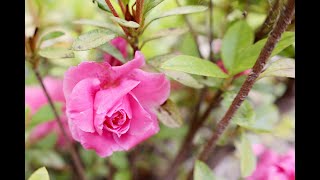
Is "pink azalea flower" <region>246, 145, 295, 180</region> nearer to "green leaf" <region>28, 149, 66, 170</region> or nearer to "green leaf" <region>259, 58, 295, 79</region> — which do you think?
"green leaf" <region>259, 58, 295, 79</region>

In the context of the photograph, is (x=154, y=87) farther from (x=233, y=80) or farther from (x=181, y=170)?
(x=181, y=170)

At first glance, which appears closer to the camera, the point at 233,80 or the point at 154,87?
the point at 154,87

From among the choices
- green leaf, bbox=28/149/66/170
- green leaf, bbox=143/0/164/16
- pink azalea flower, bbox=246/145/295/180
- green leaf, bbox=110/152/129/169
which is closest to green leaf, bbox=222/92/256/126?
pink azalea flower, bbox=246/145/295/180

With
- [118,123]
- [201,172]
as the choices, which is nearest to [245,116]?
[201,172]

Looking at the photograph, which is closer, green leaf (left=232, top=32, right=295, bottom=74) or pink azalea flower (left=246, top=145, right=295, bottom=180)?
green leaf (left=232, top=32, right=295, bottom=74)

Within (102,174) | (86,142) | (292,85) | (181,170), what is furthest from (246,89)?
(102,174)
